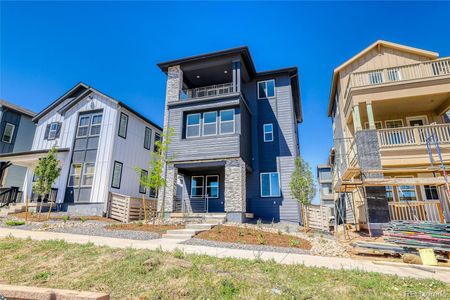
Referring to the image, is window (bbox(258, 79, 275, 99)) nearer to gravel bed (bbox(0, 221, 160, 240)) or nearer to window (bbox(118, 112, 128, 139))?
window (bbox(118, 112, 128, 139))

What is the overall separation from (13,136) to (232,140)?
69.0 feet

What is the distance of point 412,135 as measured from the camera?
1215cm

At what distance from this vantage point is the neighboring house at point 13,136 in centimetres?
2069

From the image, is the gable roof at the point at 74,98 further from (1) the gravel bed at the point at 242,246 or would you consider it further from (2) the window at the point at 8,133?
(1) the gravel bed at the point at 242,246

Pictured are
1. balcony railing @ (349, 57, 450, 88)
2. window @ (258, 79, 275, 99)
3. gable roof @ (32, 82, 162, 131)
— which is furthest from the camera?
gable roof @ (32, 82, 162, 131)

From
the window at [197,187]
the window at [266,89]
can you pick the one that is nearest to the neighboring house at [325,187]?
the window at [266,89]

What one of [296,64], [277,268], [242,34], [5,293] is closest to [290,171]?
[296,64]

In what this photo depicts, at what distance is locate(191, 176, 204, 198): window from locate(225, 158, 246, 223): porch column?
3.63 metres

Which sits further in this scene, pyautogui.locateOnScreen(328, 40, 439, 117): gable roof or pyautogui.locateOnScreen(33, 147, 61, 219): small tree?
pyautogui.locateOnScreen(328, 40, 439, 117): gable roof

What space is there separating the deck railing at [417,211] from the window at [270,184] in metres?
6.27

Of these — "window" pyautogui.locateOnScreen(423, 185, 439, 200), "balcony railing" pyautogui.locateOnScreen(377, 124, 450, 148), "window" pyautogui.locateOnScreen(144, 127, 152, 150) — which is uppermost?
"window" pyautogui.locateOnScreen(144, 127, 152, 150)

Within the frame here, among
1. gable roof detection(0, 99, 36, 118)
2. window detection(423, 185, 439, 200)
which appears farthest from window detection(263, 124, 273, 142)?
gable roof detection(0, 99, 36, 118)

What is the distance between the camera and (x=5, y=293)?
139 inches

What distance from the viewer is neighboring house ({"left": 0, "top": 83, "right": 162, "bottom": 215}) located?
1686 cm
